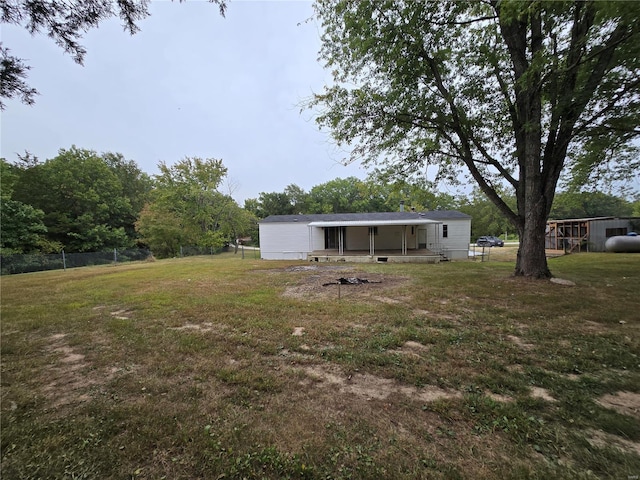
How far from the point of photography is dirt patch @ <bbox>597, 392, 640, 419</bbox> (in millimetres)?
2061

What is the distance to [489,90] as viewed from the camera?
769 centimetres

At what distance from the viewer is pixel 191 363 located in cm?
295

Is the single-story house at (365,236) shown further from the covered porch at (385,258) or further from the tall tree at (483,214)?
the tall tree at (483,214)

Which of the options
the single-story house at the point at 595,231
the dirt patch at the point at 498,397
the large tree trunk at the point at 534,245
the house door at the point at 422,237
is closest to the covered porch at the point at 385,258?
the house door at the point at 422,237

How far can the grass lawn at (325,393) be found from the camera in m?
1.60

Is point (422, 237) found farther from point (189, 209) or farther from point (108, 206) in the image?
point (108, 206)

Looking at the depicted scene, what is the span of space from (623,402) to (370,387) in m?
2.19

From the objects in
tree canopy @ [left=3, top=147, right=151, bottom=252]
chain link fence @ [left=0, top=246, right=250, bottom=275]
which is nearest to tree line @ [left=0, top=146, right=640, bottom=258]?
tree canopy @ [left=3, top=147, right=151, bottom=252]

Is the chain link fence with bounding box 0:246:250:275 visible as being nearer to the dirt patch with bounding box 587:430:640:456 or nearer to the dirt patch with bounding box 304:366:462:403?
the dirt patch with bounding box 304:366:462:403

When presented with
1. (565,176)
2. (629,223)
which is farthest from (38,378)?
(629,223)

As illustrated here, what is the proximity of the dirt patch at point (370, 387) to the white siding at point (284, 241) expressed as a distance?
52.4 ft

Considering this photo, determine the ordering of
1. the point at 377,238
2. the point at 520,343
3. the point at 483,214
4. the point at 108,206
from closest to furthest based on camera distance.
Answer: the point at 520,343 → the point at 377,238 → the point at 108,206 → the point at 483,214

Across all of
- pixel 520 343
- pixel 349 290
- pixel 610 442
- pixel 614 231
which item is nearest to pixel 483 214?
pixel 614 231

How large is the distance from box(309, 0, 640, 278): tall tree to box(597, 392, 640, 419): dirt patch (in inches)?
229
